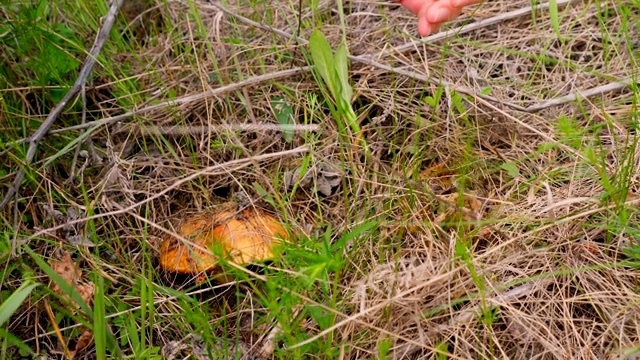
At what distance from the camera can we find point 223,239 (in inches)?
67.4

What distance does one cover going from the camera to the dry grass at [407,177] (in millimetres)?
1504

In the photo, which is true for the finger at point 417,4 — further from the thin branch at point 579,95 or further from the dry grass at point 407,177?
the thin branch at point 579,95

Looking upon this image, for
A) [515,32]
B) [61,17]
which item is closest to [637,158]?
[515,32]

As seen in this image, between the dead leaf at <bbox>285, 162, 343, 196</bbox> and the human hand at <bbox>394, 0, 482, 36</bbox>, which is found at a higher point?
the human hand at <bbox>394, 0, 482, 36</bbox>

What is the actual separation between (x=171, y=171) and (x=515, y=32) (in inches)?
49.5

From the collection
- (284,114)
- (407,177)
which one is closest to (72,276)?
(284,114)

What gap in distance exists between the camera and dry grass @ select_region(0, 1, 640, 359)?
1504mm

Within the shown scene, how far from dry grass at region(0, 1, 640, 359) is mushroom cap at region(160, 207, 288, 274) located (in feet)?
0.24

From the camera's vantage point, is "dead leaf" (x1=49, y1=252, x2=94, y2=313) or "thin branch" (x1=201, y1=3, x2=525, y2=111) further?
"thin branch" (x1=201, y1=3, x2=525, y2=111)

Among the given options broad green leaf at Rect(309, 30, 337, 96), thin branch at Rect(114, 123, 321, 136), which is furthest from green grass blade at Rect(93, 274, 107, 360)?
broad green leaf at Rect(309, 30, 337, 96)

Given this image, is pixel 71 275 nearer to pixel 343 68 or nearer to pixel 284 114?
pixel 284 114

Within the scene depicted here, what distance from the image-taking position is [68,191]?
1.94 metres

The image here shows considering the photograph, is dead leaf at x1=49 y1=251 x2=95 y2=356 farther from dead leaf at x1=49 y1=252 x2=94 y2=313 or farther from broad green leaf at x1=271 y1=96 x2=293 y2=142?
broad green leaf at x1=271 y1=96 x2=293 y2=142

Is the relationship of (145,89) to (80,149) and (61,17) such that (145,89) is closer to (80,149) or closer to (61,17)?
(80,149)
